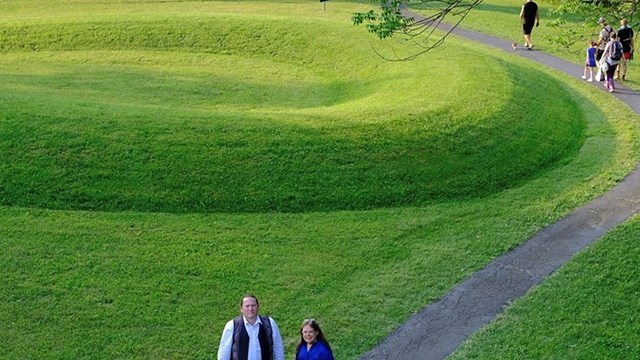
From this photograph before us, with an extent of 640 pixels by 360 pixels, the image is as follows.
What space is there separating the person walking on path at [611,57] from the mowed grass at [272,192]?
1.38m

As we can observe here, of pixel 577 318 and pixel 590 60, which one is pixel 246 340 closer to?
pixel 577 318

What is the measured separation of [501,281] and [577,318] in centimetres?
153

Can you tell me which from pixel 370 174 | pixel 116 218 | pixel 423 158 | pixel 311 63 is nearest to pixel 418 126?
pixel 423 158

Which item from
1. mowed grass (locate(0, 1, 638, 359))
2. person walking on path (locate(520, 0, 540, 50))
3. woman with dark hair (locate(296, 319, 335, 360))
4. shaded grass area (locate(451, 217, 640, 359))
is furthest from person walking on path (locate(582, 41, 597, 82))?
woman with dark hair (locate(296, 319, 335, 360))

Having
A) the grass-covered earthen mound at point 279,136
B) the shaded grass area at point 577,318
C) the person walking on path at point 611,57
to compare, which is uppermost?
the person walking on path at point 611,57

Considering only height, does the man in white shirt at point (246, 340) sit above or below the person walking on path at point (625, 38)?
below

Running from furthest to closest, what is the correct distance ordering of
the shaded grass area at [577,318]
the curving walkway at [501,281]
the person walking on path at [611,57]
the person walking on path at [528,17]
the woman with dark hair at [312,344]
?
the person walking on path at [528,17], the person walking on path at [611,57], the curving walkway at [501,281], the shaded grass area at [577,318], the woman with dark hair at [312,344]

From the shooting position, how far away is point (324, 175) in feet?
51.4

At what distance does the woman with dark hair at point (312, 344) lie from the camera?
867 cm

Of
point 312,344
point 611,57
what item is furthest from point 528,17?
point 312,344

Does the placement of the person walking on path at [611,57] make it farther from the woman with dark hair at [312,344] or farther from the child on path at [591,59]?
the woman with dark hair at [312,344]

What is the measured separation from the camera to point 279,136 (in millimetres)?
16531

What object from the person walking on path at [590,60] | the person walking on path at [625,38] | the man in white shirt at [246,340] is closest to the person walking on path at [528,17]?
the person walking on path at [590,60]

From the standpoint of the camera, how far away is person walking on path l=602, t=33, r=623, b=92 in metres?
22.0
